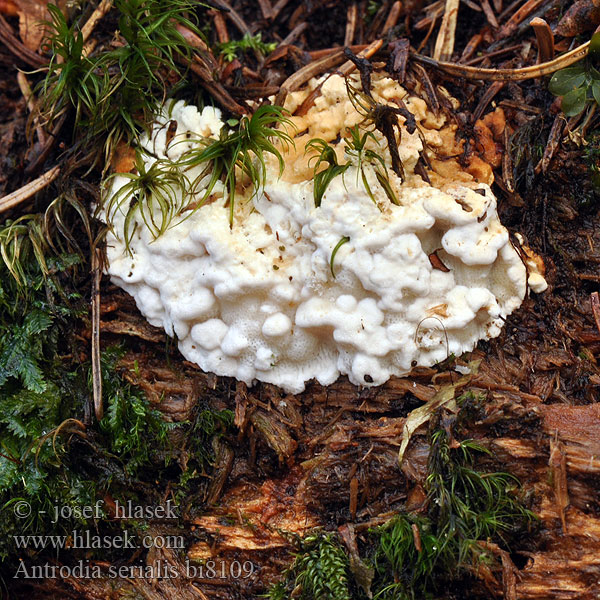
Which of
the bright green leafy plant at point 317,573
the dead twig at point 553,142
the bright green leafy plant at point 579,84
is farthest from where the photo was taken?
the dead twig at point 553,142

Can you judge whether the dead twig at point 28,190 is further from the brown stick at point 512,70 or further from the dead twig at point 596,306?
the dead twig at point 596,306

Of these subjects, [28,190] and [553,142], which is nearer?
[553,142]

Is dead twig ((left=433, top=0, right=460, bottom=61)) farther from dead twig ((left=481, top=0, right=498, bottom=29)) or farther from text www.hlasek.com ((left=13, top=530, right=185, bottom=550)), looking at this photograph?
text www.hlasek.com ((left=13, top=530, right=185, bottom=550))

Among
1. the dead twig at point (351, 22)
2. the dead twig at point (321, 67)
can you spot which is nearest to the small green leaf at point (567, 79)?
the dead twig at point (321, 67)

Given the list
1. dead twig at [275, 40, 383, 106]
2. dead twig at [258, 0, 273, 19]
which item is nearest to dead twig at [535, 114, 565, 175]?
dead twig at [275, 40, 383, 106]

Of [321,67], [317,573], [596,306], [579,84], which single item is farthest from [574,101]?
[317,573]

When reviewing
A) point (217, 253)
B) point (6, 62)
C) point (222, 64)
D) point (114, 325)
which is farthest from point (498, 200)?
point (6, 62)

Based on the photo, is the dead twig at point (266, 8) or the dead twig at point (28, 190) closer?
the dead twig at point (28, 190)

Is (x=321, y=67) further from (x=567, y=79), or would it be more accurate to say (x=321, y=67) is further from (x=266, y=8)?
(x=567, y=79)
